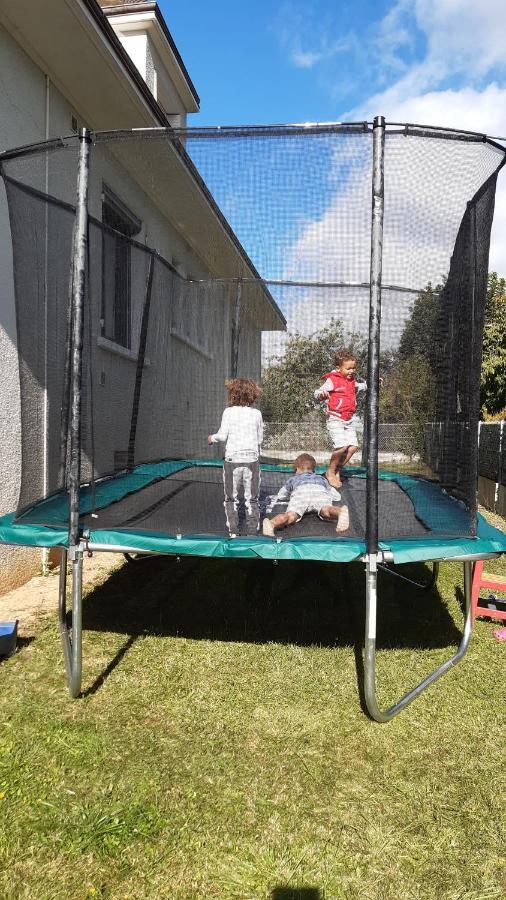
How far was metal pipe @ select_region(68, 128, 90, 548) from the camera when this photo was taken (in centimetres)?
230

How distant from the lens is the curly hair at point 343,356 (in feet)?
8.73

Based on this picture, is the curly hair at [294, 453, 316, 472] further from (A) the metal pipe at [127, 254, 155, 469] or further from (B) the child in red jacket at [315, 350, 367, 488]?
(A) the metal pipe at [127, 254, 155, 469]

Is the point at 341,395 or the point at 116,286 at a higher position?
the point at 116,286

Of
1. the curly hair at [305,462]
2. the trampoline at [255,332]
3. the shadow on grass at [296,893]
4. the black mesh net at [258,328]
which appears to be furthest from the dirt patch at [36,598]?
the shadow on grass at [296,893]

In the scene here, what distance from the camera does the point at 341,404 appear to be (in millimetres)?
2803

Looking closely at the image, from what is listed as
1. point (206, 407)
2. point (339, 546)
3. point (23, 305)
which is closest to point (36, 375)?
point (23, 305)

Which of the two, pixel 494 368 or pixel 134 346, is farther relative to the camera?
pixel 494 368

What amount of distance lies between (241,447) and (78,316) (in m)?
0.95

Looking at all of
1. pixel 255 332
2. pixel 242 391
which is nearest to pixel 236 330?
pixel 255 332

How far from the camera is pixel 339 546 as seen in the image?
92.7 inches

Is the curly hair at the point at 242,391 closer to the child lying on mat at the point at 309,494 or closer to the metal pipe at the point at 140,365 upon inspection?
the child lying on mat at the point at 309,494

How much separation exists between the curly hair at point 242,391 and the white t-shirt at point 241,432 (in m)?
0.03

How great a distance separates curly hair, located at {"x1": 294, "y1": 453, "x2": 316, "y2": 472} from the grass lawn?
34.1 inches

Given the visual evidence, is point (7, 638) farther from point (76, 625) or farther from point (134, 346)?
point (134, 346)
